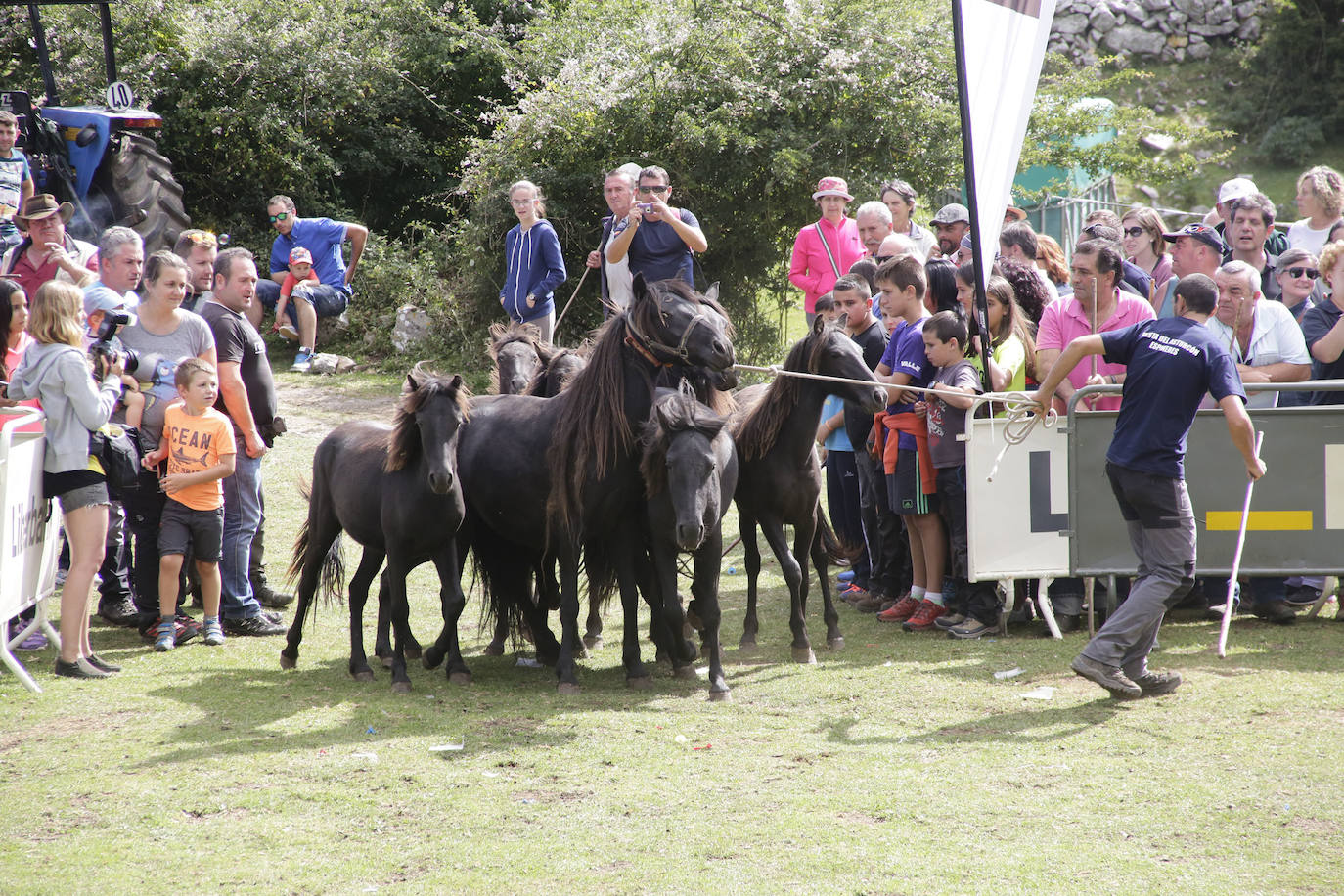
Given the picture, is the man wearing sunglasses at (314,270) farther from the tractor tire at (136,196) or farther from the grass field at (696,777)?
the grass field at (696,777)

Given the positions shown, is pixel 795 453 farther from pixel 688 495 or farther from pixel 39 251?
pixel 39 251

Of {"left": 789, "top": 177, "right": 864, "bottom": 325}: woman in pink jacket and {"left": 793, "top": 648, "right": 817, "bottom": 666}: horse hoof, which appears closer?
{"left": 793, "top": 648, "right": 817, "bottom": 666}: horse hoof

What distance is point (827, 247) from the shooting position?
9.88 metres

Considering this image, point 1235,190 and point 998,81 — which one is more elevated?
point 998,81

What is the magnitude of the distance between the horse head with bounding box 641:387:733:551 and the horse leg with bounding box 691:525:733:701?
0.18 meters

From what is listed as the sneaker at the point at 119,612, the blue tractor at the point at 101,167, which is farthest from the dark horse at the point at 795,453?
the blue tractor at the point at 101,167

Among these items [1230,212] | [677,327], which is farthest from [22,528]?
[1230,212]

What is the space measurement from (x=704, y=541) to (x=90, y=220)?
9.11 meters

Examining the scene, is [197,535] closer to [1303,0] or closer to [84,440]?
[84,440]

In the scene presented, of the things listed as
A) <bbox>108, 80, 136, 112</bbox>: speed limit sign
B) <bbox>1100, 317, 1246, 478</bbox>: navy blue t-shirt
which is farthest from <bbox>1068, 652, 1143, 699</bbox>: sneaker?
<bbox>108, 80, 136, 112</bbox>: speed limit sign

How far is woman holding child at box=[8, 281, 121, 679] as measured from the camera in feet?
19.8

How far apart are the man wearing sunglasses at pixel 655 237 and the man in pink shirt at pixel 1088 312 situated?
270cm

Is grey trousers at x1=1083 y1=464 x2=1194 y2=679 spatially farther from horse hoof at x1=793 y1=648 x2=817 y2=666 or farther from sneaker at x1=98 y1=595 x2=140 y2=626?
sneaker at x1=98 y1=595 x2=140 y2=626

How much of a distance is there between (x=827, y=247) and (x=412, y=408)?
15.6 ft
